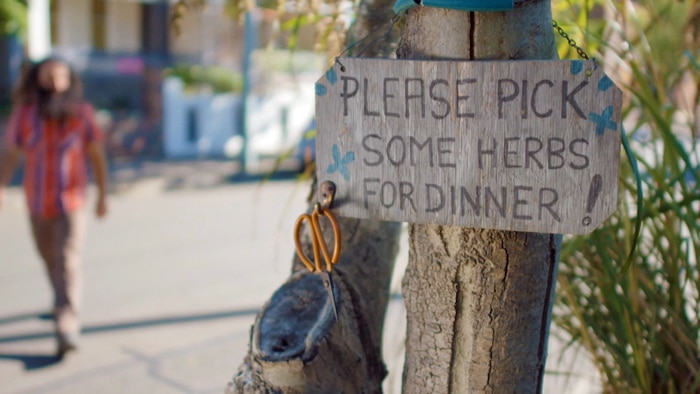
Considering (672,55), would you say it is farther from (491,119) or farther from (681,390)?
(491,119)

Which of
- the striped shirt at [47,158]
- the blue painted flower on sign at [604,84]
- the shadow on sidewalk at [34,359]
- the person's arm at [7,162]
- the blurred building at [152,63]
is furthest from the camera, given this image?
the blurred building at [152,63]

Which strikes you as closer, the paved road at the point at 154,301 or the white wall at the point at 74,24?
the paved road at the point at 154,301

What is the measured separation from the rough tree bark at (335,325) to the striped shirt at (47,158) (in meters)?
3.17

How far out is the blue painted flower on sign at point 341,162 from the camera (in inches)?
48.5

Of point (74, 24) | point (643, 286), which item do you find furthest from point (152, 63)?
point (643, 286)

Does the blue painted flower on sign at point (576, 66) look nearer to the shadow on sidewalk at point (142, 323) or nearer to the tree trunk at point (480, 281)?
the tree trunk at point (480, 281)

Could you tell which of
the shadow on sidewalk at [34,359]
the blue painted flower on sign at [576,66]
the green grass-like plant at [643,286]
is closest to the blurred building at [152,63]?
the shadow on sidewalk at [34,359]

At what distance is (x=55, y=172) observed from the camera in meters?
4.56

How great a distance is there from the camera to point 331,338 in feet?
4.79

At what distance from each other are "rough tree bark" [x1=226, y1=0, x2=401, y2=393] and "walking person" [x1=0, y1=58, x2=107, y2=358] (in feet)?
10.4

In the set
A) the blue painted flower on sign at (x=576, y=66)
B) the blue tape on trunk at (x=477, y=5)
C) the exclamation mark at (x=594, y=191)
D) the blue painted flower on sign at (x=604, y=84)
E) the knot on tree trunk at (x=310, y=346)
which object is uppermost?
the blue tape on trunk at (x=477, y=5)

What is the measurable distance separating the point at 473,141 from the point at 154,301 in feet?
15.4

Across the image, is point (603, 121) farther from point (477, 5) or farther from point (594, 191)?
point (477, 5)

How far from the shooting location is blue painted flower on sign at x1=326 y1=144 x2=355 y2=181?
4.04ft
